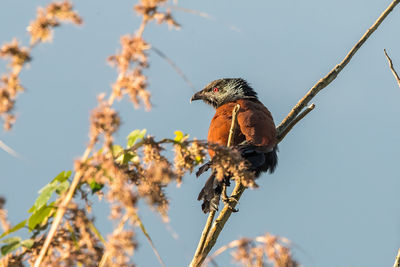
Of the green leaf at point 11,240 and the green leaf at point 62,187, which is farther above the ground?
the green leaf at point 62,187

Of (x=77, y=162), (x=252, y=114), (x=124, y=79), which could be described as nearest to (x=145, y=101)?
(x=124, y=79)

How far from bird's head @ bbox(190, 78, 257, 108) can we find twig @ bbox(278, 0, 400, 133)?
149 cm

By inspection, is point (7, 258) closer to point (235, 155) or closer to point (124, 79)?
point (124, 79)

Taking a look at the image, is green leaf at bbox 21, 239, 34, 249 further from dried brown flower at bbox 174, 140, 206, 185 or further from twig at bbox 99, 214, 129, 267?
dried brown flower at bbox 174, 140, 206, 185

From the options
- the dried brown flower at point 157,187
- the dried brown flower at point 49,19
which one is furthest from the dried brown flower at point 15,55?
the dried brown flower at point 157,187

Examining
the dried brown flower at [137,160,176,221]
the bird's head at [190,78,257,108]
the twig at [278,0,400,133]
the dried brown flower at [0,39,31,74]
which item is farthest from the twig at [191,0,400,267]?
the bird's head at [190,78,257,108]

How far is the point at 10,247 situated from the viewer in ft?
4.31

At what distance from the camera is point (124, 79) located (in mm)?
1231

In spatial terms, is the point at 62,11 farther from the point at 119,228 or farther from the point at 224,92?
the point at 224,92

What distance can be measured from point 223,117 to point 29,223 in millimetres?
3087

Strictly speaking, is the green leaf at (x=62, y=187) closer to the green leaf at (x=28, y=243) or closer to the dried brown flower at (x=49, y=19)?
the green leaf at (x=28, y=243)

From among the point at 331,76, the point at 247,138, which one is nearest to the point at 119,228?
the point at 331,76

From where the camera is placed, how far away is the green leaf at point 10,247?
51.5 inches

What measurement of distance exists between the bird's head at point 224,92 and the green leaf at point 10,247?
430cm
